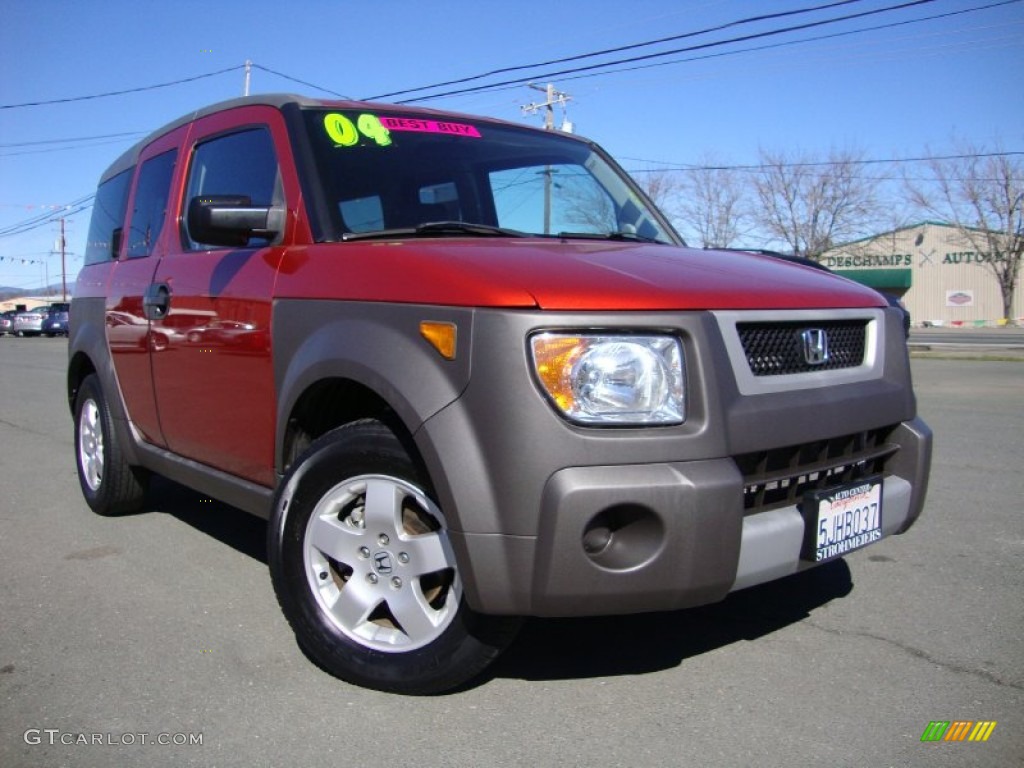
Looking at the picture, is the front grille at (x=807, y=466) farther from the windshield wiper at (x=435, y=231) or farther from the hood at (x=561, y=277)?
the windshield wiper at (x=435, y=231)

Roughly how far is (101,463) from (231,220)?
253 cm

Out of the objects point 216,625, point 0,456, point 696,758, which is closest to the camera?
point 696,758

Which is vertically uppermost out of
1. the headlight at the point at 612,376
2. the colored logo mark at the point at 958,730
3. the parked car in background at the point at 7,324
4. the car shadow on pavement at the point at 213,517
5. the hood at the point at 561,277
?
the hood at the point at 561,277

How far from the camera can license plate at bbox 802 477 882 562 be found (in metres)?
2.81

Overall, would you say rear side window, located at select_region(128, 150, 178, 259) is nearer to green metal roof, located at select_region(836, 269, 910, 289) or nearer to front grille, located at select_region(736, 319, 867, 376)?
front grille, located at select_region(736, 319, 867, 376)

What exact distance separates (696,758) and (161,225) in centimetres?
339

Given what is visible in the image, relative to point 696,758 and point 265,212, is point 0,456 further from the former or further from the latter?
point 696,758

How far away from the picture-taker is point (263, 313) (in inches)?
133

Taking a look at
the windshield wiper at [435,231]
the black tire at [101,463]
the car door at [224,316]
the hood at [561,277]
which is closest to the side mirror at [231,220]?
the car door at [224,316]

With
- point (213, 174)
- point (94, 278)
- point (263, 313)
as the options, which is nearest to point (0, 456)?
point (94, 278)

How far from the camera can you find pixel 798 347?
2900 mm

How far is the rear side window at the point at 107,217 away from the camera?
5203 millimetres

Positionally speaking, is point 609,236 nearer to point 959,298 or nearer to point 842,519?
point 842,519

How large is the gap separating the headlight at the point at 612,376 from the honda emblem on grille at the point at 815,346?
0.56m
